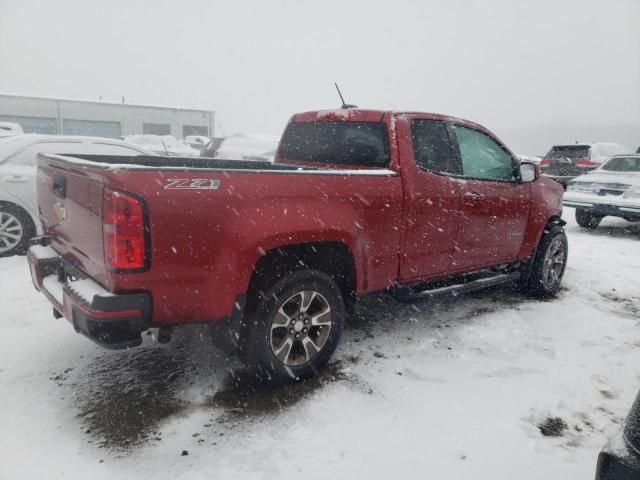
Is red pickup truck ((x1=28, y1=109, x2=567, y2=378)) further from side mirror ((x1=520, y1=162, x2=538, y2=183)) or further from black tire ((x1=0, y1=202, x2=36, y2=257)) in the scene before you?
black tire ((x1=0, y1=202, x2=36, y2=257))

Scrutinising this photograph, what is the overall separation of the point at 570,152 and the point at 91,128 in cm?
3619

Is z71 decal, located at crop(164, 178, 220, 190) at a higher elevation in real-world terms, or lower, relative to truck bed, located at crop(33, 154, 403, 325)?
higher

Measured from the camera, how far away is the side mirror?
15.6ft

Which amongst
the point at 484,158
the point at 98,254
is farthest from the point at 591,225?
the point at 98,254

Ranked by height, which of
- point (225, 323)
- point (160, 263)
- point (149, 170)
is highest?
point (149, 170)

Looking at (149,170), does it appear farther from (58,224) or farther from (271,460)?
(271,460)

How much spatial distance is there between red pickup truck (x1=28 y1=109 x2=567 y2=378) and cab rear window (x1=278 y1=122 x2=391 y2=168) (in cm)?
1

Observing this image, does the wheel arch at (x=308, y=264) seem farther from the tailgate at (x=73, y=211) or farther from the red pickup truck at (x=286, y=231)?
the tailgate at (x=73, y=211)

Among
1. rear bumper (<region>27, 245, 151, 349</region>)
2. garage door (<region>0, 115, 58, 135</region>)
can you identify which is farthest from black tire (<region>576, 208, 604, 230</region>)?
garage door (<region>0, 115, 58, 135</region>)

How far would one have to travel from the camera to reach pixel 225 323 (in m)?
2.84

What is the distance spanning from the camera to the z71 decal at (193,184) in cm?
240

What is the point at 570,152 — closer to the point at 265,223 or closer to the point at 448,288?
the point at 448,288

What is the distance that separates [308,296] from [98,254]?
1.33 meters

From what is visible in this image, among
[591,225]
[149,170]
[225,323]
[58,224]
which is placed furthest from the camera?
[591,225]
